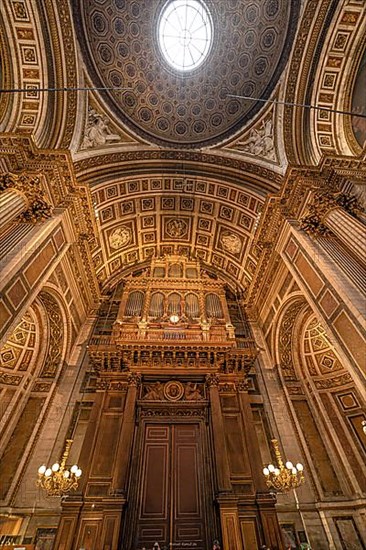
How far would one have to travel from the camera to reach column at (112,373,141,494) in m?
7.10

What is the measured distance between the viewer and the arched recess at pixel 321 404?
864 cm

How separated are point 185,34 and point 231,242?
996 cm

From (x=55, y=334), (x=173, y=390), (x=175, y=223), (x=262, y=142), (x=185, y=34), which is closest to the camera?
(x=173, y=390)

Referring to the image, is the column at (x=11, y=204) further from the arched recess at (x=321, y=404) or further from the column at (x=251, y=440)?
the arched recess at (x=321, y=404)

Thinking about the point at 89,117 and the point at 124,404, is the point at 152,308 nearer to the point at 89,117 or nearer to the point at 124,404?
the point at 124,404

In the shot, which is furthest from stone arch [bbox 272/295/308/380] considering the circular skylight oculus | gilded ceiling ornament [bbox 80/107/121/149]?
the circular skylight oculus

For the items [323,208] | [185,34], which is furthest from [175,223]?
[185,34]

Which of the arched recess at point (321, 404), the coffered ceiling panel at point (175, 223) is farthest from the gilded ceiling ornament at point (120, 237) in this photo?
the arched recess at point (321, 404)

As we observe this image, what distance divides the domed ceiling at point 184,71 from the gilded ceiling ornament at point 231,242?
4.46 meters

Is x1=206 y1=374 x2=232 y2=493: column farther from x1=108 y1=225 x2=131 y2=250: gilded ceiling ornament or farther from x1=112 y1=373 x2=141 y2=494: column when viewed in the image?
x1=108 y1=225 x2=131 y2=250: gilded ceiling ornament

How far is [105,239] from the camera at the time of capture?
13586 millimetres

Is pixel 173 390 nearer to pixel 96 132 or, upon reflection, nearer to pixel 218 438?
pixel 218 438

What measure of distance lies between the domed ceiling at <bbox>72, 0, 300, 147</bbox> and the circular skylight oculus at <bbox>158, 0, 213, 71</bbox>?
0.84 ft

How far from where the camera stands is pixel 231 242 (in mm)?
14320
